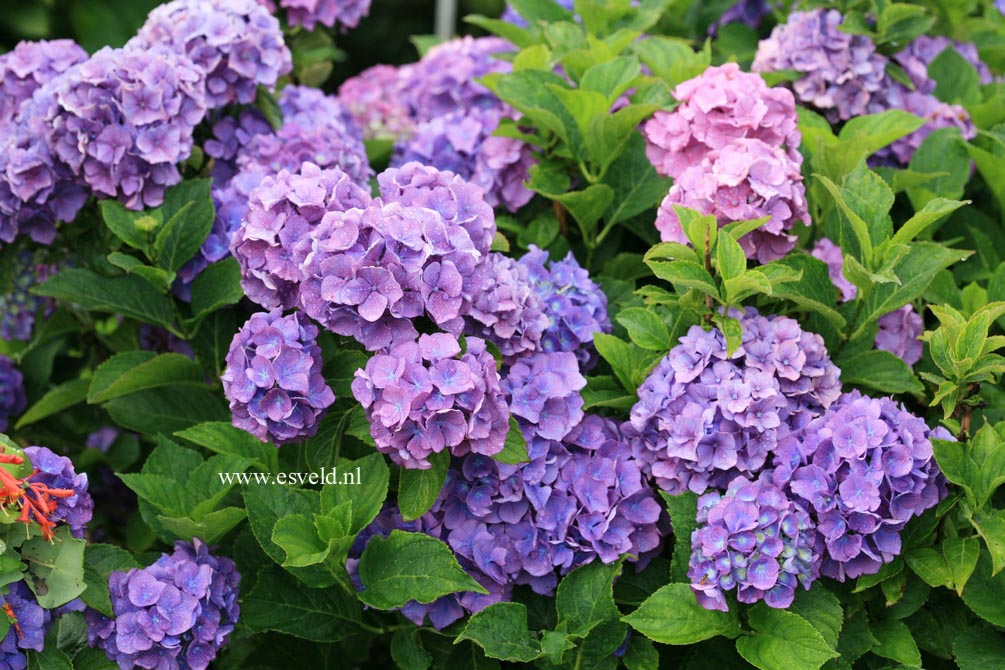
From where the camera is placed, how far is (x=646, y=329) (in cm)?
170

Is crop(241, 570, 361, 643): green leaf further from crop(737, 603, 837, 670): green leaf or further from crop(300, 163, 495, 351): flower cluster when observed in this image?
crop(737, 603, 837, 670): green leaf

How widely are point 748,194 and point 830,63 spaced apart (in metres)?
0.65

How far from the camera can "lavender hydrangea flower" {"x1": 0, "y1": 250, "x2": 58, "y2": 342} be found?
7.22ft

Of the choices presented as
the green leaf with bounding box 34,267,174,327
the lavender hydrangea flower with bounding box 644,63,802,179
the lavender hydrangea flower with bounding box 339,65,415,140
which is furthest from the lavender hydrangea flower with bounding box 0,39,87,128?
the lavender hydrangea flower with bounding box 644,63,802,179

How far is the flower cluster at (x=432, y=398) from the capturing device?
1434mm

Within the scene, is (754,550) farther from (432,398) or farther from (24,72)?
(24,72)

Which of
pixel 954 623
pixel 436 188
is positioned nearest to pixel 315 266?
pixel 436 188

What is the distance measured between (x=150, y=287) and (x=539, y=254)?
26.6 inches

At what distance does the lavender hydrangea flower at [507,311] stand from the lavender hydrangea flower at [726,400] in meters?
0.19

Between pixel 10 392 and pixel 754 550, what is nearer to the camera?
pixel 754 550

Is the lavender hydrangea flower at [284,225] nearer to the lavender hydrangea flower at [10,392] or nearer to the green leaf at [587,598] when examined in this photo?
the green leaf at [587,598]

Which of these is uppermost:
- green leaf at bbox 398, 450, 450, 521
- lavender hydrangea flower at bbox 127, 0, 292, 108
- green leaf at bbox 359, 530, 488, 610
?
lavender hydrangea flower at bbox 127, 0, 292, 108

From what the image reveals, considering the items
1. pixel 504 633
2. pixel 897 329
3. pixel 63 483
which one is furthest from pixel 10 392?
pixel 897 329

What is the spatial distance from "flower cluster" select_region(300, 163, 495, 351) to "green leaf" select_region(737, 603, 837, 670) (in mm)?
588
